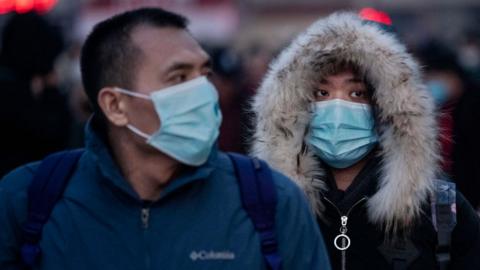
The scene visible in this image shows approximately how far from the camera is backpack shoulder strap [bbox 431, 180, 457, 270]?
433cm

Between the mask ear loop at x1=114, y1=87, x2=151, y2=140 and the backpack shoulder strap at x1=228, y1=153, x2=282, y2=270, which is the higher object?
the mask ear loop at x1=114, y1=87, x2=151, y2=140

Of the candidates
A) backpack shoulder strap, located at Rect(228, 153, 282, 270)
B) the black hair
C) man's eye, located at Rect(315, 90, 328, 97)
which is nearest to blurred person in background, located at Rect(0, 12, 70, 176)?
man's eye, located at Rect(315, 90, 328, 97)

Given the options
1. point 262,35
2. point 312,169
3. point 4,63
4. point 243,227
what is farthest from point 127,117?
point 262,35

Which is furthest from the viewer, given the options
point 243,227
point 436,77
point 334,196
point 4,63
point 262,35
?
point 262,35

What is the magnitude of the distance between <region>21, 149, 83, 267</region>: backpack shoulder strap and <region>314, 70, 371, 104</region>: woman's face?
138 cm

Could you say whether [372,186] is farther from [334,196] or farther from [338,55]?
[338,55]

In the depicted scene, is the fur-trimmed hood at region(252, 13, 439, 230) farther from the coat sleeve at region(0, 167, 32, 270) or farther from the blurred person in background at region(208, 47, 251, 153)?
the blurred person in background at region(208, 47, 251, 153)

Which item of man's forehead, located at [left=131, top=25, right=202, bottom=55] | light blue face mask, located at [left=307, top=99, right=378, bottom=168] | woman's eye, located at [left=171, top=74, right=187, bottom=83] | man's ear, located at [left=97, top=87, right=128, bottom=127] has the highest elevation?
man's forehead, located at [left=131, top=25, right=202, bottom=55]

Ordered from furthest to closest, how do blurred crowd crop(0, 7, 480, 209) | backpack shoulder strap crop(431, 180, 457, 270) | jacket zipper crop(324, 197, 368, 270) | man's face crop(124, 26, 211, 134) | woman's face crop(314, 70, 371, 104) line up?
blurred crowd crop(0, 7, 480, 209), woman's face crop(314, 70, 371, 104), jacket zipper crop(324, 197, 368, 270), backpack shoulder strap crop(431, 180, 457, 270), man's face crop(124, 26, 211, 134)

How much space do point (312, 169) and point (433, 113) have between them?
544mm

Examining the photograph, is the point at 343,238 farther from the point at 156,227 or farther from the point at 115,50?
the point at 115,50

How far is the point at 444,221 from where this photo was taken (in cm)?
434

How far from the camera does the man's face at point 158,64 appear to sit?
3641 millimetres

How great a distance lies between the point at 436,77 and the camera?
9.74 metres
